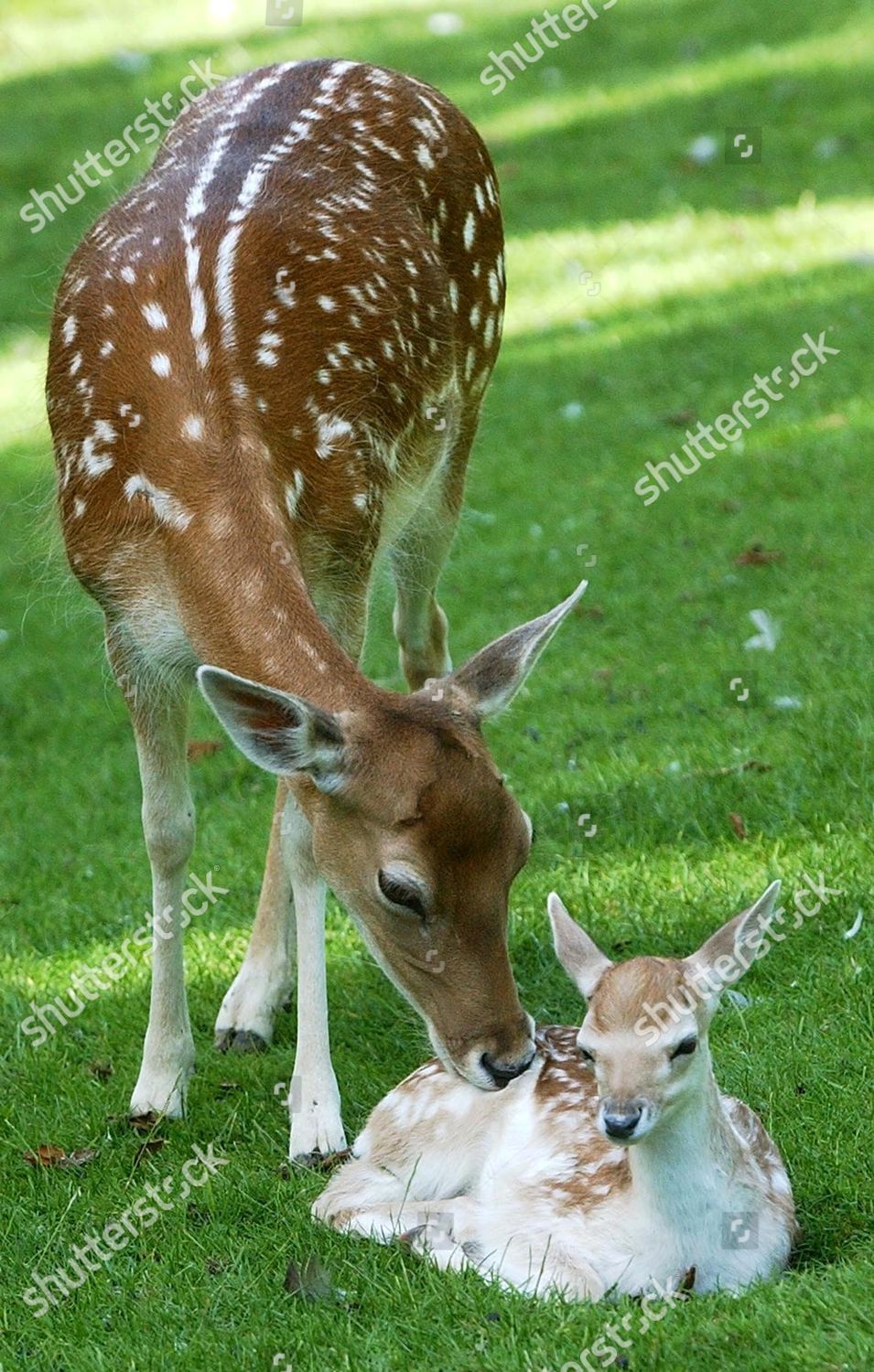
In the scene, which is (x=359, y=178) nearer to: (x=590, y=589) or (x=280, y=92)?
(x=280, y=92)

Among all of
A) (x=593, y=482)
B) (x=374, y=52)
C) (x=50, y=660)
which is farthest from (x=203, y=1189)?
(x=374, y=52)

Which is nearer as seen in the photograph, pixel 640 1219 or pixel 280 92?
pixel 640 1219

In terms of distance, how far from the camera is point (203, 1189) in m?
4.94

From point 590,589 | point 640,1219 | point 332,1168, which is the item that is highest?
point 640,1219

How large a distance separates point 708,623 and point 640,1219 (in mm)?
4170

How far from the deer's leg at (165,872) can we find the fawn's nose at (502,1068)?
1.38 m

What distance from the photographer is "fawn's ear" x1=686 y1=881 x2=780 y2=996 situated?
4250 millimetres

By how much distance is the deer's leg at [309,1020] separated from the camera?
17.0 feet

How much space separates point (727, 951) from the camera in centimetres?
427

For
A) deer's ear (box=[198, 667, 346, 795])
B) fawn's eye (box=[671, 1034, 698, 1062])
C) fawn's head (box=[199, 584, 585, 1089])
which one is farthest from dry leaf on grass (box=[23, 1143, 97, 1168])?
fawn's eye (box=[671, 1034, 698, 1062])

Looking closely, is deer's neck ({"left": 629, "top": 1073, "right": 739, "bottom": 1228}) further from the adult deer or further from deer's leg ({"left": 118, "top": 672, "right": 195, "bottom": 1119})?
deer's leg ({"left": 118, "top": 672, "right": 195, "bottom": 1119})
